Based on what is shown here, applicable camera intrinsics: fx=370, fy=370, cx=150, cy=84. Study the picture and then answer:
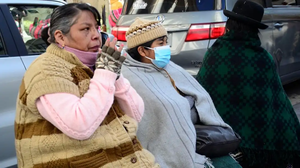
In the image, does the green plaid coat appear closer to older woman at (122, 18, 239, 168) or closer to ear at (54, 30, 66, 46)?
older woman at (122, 18, 239, 168)

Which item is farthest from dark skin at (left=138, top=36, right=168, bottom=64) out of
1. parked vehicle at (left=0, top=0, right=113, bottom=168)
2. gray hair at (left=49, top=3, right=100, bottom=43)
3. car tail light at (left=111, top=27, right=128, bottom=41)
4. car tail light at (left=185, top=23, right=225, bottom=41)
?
car tail light at (left=111, top=27, right=128, bottom=41)

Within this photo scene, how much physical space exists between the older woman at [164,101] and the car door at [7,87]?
1016 millimetres

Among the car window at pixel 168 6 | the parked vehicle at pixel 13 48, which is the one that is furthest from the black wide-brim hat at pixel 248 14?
the car window at pixel 168 6

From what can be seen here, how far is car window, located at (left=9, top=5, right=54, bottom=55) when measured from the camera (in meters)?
3.22

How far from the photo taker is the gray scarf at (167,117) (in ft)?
6.75

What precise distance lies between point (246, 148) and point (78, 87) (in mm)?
1611

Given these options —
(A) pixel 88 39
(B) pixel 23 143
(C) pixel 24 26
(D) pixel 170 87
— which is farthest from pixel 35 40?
(B) pixel 23 143

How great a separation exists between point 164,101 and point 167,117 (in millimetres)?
104

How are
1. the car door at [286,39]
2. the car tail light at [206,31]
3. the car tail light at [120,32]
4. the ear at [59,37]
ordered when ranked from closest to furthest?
1. the ear at [59,37]
2. the car tail light at [206,31]
3. the car tail light at [120,32]
4. the car door at [286,39]

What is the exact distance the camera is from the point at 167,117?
2.15m

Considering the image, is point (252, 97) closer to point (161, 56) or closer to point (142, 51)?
point (161, 56)

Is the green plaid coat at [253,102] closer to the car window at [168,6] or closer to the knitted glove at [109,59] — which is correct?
the knitted glove at [109,59]

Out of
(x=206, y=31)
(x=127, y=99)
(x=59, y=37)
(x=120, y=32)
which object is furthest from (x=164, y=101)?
(x=120, y=32)

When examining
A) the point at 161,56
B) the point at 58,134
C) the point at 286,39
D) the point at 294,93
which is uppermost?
the point at 58,134
